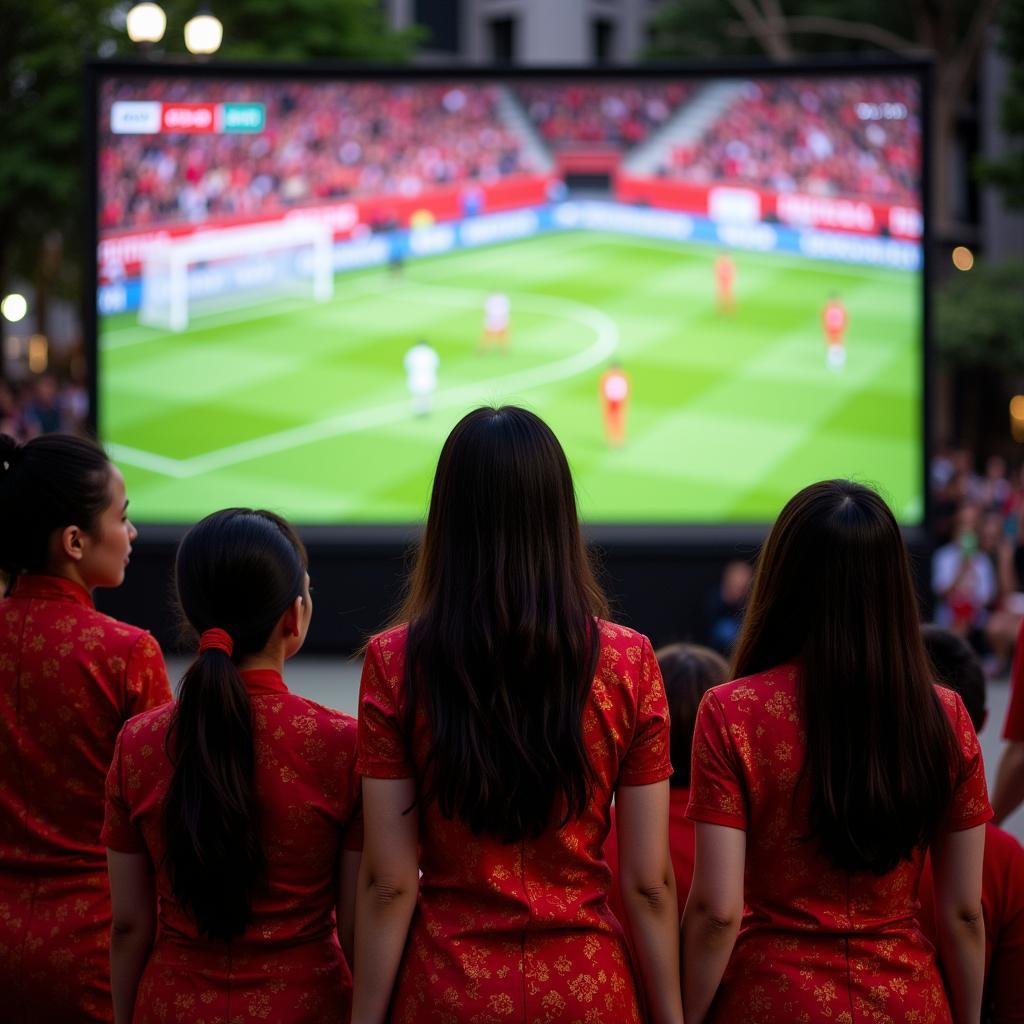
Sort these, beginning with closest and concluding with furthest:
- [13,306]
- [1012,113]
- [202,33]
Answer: [202,33], [1012,113], [13,306]

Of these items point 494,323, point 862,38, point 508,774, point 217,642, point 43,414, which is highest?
point 862,38

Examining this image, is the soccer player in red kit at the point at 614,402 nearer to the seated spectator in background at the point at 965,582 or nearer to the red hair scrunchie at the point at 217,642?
the seated spectator in background at the point at 965,582

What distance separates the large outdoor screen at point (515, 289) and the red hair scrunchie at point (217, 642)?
26.5ft

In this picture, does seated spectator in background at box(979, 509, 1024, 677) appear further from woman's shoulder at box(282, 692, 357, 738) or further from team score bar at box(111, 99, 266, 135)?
woman's shoulder at box(282, 692, 357, 738)

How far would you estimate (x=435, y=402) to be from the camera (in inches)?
406

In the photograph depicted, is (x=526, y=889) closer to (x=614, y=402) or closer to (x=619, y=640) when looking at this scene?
(x=619, y=640)

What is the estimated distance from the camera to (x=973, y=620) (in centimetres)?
1013

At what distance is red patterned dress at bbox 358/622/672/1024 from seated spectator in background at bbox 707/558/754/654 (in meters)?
7.15

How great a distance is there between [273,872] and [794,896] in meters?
0.75

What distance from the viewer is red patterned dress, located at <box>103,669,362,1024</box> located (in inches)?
77.6

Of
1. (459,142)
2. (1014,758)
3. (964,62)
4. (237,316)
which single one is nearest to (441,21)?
(964,62)

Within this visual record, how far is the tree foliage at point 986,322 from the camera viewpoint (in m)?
22.5

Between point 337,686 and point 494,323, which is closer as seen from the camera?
point 337,686

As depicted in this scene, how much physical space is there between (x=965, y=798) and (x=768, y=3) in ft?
74.3
